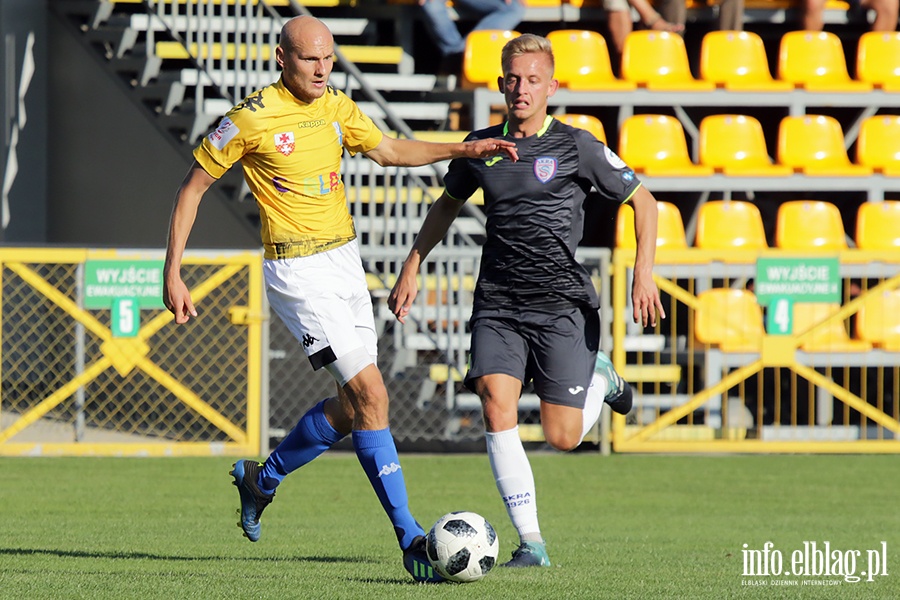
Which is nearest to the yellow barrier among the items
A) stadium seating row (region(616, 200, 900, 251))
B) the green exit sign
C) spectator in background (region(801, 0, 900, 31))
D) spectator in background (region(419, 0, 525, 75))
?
the green exit sign

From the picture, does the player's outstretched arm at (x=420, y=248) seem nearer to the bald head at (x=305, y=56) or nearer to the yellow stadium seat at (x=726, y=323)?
the bald head at (x=305, y=56)

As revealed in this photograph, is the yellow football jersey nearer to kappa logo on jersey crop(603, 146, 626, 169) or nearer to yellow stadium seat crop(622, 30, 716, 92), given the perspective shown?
kappa logo on jersey crop(603, 146, 626, 169)

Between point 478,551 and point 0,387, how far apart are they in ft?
22.5

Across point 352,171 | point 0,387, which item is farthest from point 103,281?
point 352,171

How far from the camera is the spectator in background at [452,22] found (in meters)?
14.1

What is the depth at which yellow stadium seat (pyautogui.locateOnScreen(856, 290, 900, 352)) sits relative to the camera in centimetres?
1208

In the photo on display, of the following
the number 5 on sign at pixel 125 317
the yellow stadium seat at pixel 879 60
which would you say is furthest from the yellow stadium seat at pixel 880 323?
the number 5 on sign at pixel 125 317

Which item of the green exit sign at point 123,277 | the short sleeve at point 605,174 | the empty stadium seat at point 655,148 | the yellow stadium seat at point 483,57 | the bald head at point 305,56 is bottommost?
the green exit sign at point 123,277

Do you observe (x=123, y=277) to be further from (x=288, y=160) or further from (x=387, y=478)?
(x=387, y=478)

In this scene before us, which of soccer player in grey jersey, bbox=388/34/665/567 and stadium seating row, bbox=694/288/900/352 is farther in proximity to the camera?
stadium seating row, bbox=694/288/900/352

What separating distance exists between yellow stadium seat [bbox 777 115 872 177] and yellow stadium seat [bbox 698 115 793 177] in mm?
180

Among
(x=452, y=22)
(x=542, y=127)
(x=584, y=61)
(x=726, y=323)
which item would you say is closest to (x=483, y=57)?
(x=452, y=22)

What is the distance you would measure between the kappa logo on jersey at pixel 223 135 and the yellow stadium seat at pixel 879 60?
33.5 feet

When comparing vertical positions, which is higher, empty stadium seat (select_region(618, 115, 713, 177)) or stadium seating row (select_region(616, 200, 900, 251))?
empty stadium seat (select_region(618, 115, 713, 177))
